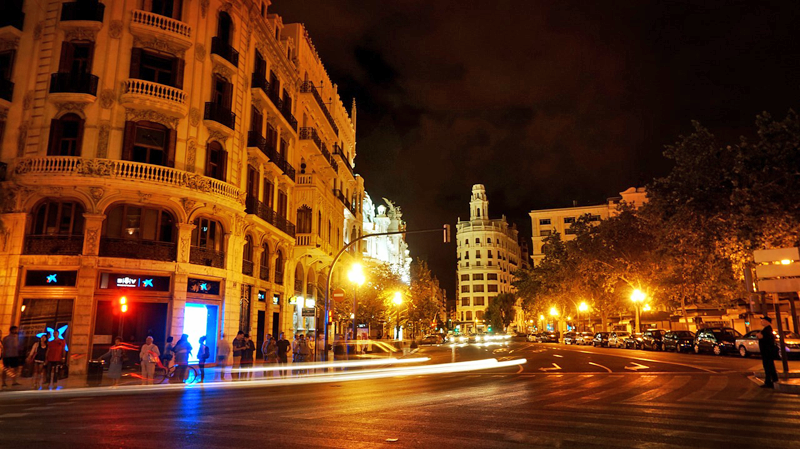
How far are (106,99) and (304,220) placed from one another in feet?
52.2

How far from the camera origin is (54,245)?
22906mm

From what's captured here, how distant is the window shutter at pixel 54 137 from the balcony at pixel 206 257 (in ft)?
23.5

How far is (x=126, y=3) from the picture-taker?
2514cm

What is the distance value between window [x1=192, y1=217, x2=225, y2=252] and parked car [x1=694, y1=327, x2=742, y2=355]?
29.2 metres

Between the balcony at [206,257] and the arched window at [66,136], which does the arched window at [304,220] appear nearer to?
the balcony at [206,257]

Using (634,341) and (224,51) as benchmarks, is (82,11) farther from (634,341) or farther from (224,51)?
(634,341)

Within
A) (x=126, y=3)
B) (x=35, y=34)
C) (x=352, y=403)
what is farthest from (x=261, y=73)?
(x=352, y=403)

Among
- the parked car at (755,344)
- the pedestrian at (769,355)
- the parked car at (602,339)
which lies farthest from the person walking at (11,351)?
the parked car at (602,339)

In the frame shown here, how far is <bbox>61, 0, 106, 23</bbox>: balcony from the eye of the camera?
2461cm

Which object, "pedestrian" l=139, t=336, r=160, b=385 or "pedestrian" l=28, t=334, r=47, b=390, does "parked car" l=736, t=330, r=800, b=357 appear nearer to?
"pedestrian" l=139, t=336, r=160, b=385

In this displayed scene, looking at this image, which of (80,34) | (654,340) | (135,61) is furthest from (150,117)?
(654,340)

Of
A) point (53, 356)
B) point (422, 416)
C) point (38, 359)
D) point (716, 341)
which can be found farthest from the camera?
point (716, 341)

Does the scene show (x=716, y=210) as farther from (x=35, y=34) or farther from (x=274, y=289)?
(x=35, y=34)

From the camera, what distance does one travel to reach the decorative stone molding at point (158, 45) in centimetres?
2512
